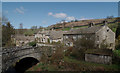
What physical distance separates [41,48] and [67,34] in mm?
12619

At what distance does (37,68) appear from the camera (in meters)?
18.1

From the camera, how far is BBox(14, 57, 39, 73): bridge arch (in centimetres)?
2057

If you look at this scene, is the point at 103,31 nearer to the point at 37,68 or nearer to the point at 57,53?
the point at 57,53

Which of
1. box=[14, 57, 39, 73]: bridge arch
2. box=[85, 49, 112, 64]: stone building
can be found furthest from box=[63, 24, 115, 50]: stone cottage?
box=[14, 57, 39, 73]: bridge arch

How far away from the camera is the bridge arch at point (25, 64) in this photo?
20.6 metres

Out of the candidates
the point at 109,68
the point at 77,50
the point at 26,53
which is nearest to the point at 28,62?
the point at 26,53

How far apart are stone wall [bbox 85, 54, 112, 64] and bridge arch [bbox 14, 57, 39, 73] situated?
11.6 m

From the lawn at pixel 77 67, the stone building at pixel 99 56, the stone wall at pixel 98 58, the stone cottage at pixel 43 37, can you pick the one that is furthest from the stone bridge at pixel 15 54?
the stone cottage at pixel 43 37

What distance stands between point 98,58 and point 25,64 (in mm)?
17871

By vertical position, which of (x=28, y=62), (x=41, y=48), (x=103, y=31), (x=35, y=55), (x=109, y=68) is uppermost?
(x=103, y=31)

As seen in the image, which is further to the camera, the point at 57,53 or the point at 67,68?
the point at 57,53

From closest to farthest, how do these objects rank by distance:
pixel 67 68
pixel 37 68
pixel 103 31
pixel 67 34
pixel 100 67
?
pixel 100 67 → pixel 67 68 → pixel 37 68 → pixel 103 31 → pixel 67 34

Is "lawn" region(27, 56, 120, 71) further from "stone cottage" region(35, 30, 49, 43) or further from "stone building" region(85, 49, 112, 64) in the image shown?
"stone cottage" region(35, 30, 49, 43)

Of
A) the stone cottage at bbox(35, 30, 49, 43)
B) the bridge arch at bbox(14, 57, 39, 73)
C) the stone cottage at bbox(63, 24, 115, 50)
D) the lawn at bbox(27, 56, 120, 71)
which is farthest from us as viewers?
the stone cottage at bbox(35, 30, 49, 43)
